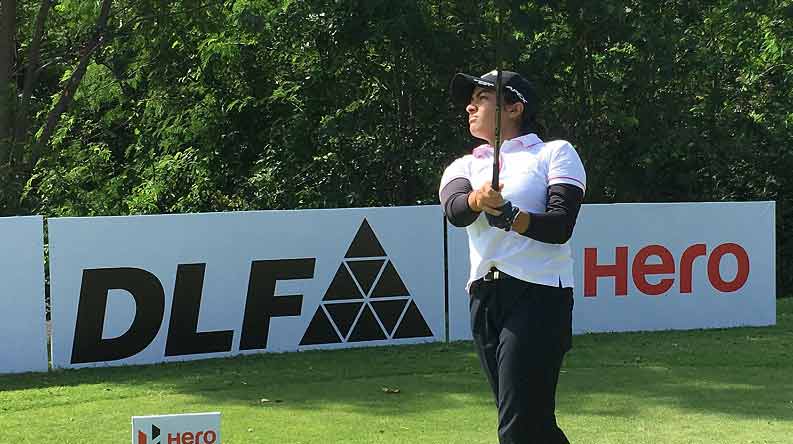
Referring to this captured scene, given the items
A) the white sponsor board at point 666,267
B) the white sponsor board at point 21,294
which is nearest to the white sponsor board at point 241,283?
the white sponsor board at point 21,294

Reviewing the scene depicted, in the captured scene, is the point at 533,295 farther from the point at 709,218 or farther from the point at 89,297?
the point at 709,218

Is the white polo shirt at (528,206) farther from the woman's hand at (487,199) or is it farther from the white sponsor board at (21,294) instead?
the white sponsor board at (21,294)

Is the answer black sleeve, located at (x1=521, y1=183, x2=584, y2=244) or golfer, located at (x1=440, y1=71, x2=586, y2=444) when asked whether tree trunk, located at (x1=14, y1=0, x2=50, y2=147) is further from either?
black sleeve, located at (x1=521, y1=183, x2=584, y2=244)

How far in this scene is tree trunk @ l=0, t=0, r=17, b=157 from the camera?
44.8 feet

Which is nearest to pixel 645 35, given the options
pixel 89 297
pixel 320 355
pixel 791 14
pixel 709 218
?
pixel 791 14

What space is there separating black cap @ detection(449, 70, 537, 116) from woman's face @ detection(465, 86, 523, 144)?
0.08 feet

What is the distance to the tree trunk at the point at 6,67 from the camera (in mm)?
13664

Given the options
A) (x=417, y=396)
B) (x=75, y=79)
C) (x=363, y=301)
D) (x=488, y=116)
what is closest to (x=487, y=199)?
(x=488, y=116)

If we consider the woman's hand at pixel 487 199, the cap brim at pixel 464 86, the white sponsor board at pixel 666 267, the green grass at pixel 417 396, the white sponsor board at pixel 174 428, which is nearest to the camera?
the woman's hand at pixel 487 199

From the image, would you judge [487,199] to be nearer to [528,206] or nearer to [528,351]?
[528,206]

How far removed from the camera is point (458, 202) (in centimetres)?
392

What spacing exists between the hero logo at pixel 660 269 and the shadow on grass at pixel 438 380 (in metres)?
0.63

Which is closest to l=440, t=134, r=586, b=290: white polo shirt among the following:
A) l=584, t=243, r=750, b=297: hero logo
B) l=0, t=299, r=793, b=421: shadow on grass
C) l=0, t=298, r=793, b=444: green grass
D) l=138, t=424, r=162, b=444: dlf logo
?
l=138, t=424, r=162, b=444: dlf logo

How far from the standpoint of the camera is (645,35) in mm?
15461
